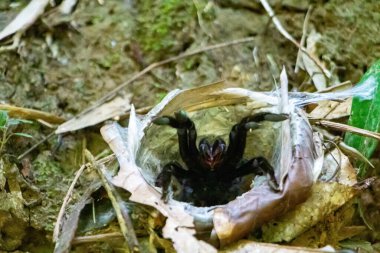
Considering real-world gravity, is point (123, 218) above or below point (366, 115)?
below

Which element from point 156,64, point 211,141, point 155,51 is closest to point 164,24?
point 155,51

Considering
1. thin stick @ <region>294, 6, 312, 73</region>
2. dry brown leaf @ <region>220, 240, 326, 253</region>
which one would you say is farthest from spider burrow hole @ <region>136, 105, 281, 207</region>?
thin stick @ <region>294, 6, 312, 73</region>

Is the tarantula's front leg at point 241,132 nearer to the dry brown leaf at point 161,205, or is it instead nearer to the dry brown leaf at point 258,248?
the dry brown leaf at point 161,205

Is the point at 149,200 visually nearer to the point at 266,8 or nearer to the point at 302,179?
the point at 302,179

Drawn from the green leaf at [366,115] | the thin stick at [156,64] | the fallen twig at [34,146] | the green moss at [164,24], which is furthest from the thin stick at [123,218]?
the green moss at [164,24]

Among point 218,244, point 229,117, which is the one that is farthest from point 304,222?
point 229,117

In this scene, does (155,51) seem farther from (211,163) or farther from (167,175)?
(167,175)

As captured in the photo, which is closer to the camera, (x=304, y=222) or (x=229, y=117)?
(x=304, y=222)
